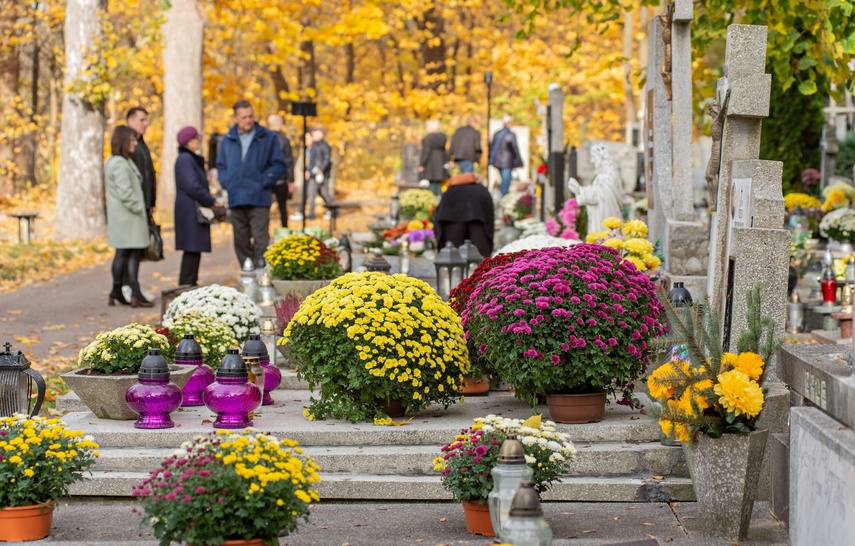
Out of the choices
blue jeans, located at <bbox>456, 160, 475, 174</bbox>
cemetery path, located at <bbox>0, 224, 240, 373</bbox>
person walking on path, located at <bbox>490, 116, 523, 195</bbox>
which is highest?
person walking on path, located at <bbox>490, 116, 523, 195</bbox>

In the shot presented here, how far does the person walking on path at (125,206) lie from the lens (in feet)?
45.0

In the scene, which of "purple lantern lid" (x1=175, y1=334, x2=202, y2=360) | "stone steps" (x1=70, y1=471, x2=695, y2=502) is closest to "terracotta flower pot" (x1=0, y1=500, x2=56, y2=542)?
"stone steps" (x1=70, y1=471, x2=695, y2=502)

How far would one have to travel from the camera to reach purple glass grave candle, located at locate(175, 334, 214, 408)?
8.27m

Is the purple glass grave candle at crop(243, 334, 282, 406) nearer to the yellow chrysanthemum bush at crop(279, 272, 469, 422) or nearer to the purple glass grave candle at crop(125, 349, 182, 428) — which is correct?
the yellow chrysanthemum bush at crop(279, 272, 469, 422)

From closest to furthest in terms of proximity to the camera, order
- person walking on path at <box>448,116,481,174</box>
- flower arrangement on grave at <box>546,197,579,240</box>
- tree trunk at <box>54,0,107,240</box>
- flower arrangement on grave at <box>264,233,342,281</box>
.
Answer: flower arrangement on grave at <box>264,233,342,281</box>
flower arrangement on grave at <box>546,197,579,240</box>
tree trunk at <box>54,0,107,240</box>
person walking on path at <box>448,116,481,174</box>

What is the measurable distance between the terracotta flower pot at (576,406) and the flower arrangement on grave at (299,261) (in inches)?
201

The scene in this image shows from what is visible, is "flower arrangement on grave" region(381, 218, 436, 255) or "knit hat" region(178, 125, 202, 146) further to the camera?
"flower arrangement on grave" region(381, 218, 436, 255)

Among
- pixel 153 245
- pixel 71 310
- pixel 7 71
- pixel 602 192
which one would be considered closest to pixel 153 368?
pixel 602 192

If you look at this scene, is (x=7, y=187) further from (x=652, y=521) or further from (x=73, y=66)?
(x=652, y=521)

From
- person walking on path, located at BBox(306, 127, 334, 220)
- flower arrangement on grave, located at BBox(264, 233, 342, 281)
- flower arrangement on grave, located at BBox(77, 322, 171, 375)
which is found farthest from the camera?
person walking on path, located at BBox(306, 127, 334, 220)

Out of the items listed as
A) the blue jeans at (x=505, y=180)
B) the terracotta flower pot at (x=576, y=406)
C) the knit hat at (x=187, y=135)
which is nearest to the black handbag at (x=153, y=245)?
the knit hat at (x=187, y=135)

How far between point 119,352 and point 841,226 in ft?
32.5

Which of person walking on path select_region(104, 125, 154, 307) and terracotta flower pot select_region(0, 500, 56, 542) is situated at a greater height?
person walking on path select_region(104, 125, 154, 307)

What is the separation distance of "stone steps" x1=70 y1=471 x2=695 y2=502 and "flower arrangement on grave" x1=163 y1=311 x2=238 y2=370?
2.01 metres
